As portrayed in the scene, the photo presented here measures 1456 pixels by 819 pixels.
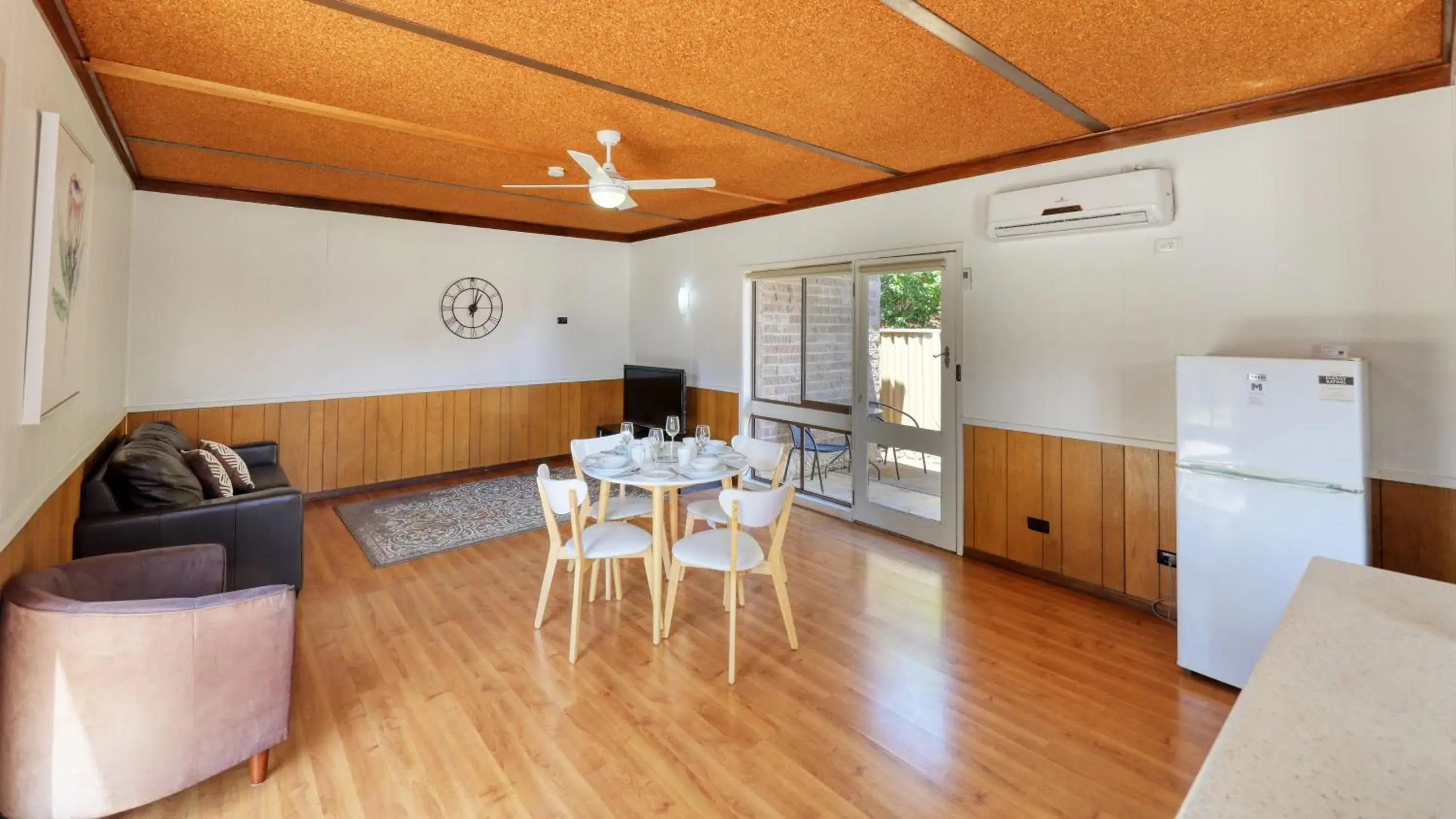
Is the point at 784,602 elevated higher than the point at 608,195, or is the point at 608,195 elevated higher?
the point at 608,195

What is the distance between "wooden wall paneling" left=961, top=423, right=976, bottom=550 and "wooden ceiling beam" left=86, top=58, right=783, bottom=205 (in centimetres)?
313

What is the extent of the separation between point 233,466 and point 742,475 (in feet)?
10.6

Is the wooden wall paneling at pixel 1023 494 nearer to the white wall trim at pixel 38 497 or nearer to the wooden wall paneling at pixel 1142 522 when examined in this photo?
the wooden wall paneling at pixel 1142 522

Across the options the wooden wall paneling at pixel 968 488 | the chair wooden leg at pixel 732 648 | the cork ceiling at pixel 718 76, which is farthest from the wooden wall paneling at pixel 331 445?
the wooden wall paneling at pixel 968 488

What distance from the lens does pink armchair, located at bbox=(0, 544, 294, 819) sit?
166 centimetres

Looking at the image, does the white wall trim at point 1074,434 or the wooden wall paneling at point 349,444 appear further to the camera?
the wooden wall paneling at point 349,444

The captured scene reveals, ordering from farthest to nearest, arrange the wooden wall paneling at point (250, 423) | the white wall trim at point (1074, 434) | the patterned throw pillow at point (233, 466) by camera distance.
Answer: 1. the wooden wall paneling at point (250, 423)
2. the patterned throw pillow at point (233, 466)
3. the white wall trim at point (1074, 434)

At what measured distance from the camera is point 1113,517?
11.1 ft

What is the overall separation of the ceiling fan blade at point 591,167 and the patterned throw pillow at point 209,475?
252 centimetres

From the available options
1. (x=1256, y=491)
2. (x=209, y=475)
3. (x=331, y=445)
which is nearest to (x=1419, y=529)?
(x=1256, y=491)

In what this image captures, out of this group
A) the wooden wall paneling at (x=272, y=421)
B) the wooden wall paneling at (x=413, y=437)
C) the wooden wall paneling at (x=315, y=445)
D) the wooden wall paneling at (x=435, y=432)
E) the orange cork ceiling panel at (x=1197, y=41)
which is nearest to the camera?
the orange cork ceiling panel at (x=1197, y=41)

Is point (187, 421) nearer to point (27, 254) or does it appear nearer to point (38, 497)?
point (38, 497)

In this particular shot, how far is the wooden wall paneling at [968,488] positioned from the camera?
158 inches

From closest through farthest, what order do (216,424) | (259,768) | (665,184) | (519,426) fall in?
(259,768)
(665,184)
(216,424)
(519,426)
